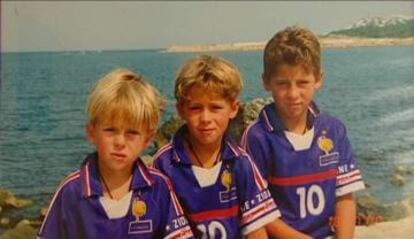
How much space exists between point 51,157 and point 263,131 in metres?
0.65

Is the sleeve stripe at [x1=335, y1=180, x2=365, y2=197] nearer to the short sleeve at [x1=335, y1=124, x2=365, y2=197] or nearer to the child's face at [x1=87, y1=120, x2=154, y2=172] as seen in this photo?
the short sleeve at [x1=335, y1=124, x2=365, y2=197]

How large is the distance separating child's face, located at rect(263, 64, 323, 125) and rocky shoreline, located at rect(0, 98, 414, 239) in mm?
48

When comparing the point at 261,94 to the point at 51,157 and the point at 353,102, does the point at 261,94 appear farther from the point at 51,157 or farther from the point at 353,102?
the point at 51,157

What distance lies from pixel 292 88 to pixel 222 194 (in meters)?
0.38

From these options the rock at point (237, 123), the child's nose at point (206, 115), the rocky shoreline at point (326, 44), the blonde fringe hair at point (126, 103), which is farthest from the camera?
the rocky shoreline at point (326, 44)

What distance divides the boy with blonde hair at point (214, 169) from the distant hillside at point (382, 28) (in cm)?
50

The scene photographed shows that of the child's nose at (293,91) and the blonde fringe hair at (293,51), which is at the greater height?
the blonde fringe hair at (293,51)

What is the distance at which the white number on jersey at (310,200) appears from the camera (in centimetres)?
164

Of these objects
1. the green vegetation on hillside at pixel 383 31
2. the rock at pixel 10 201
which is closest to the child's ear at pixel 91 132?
the rock at pixel 10 201

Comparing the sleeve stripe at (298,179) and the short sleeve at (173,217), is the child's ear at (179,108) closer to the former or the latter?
the short sleeve at (173,217)

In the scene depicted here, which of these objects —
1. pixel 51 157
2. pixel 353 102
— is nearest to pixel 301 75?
pixel 353 102

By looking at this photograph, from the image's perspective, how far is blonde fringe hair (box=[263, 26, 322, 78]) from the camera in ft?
5.30

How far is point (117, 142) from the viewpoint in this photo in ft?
4.66

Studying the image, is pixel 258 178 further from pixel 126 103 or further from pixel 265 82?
pixel 126 103
